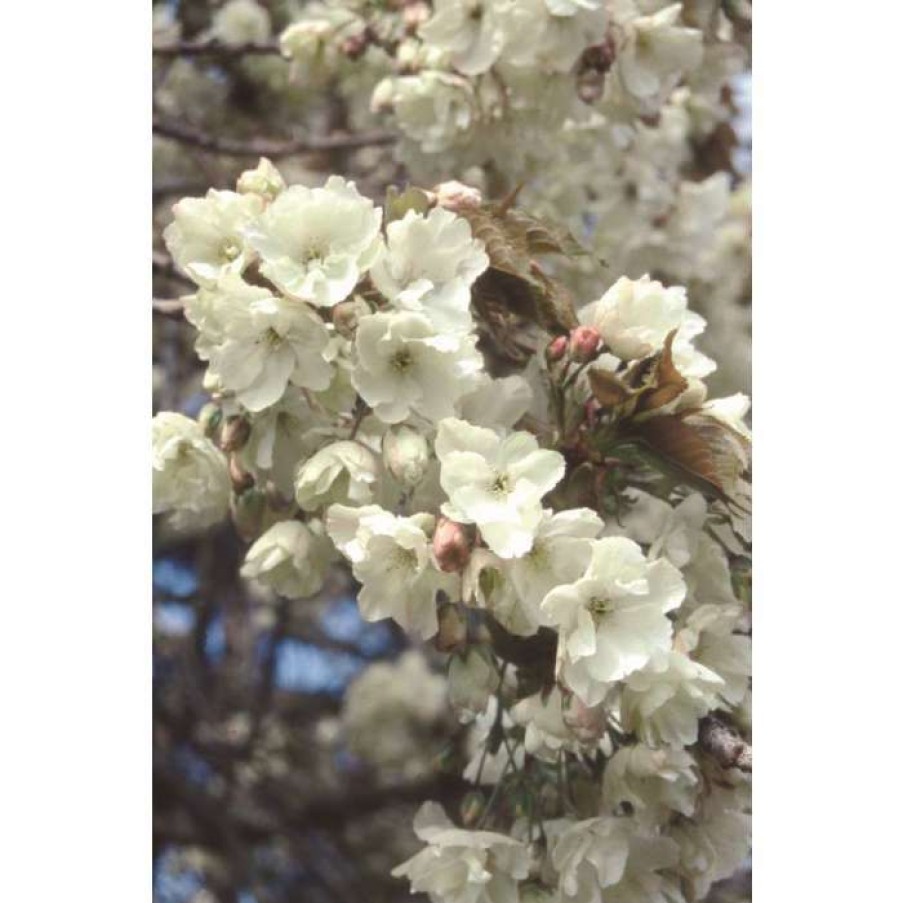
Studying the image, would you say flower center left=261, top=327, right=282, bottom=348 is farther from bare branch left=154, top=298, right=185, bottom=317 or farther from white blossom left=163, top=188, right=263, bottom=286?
bare branch left=154, top=298, right=185, bottom=317

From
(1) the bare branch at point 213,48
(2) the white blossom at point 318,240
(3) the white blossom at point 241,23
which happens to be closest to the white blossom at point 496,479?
(2) the white blossom at point 318,240

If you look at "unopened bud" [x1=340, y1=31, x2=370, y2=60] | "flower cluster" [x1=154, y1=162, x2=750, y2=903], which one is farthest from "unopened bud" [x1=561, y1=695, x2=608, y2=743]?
"unopened bud" [x1=340, y1=31, x2=370, y2=60]

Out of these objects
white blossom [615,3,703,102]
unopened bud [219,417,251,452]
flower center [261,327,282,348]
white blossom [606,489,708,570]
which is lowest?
white blossom [606,489,708,570]

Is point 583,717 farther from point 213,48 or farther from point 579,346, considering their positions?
point 213,48

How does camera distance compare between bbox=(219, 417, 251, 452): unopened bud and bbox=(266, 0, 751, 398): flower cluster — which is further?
bbox=(266, 0, 751, 398): flower cluster
